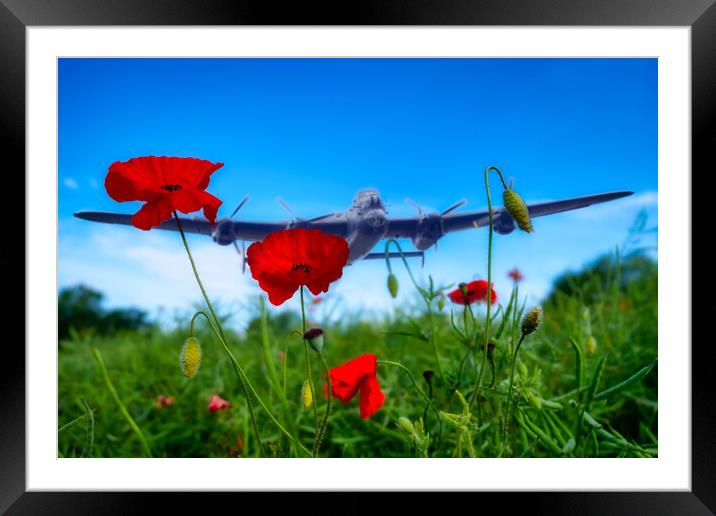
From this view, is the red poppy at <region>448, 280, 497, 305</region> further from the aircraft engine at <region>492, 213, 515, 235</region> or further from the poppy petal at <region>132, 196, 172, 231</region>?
the poppy petal at <region>132, 196, 172, 231</region>

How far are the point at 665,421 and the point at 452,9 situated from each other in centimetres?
79

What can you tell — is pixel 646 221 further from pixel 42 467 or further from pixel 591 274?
pixel 42 467

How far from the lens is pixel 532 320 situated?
Answer: 833 mm

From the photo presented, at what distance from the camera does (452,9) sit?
928mm

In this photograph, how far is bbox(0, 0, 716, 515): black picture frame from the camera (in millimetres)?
927

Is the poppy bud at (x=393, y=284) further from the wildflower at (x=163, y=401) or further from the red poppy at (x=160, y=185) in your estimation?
the wildflower at (x=163, y=401)

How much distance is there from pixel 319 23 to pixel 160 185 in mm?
372

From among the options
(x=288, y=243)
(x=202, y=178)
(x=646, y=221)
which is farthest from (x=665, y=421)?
(x=202, y=178)

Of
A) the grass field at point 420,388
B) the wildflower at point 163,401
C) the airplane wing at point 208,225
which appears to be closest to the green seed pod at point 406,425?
the grass field at point 420,388

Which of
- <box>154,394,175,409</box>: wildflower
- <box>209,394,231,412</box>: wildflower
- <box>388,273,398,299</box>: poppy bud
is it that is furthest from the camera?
<box>154,394,175,409</box>: wildflower

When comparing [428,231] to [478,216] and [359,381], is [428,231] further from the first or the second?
[359,381]

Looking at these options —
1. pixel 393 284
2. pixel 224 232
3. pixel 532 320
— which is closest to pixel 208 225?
pixel 224 232

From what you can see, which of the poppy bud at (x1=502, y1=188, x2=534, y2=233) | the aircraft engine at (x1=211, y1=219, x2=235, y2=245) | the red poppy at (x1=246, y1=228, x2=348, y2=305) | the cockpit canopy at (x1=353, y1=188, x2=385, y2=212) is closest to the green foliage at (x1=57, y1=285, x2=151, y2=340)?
the aircraft engine at (x1=211, y1=219, x2=235, y2=245)

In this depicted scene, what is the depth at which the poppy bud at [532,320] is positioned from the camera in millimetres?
829
